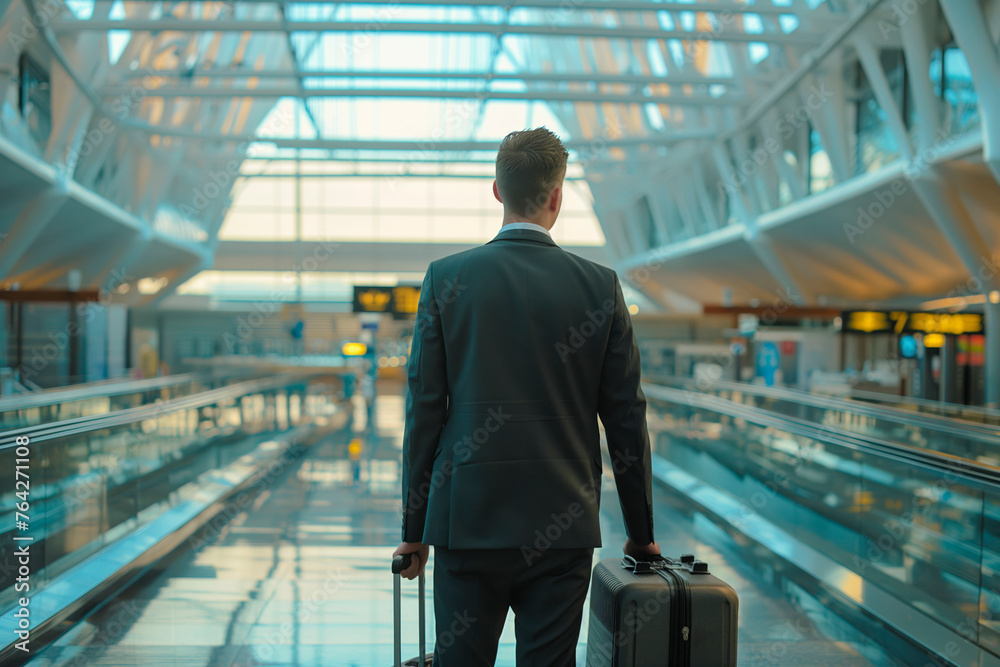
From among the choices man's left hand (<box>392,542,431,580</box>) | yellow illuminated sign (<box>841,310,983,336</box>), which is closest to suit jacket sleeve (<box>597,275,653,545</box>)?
man's left hand (<box>392,542,431,580</box>)

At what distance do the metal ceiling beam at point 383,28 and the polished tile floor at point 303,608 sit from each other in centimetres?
1214

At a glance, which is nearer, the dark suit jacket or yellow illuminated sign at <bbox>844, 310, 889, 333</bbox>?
the dark suit jacket

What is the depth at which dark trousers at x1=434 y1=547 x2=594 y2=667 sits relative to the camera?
1.88m

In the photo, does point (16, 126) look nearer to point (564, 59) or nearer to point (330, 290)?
point (564, 59)

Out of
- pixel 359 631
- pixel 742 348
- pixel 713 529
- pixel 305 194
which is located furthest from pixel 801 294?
pixel 305 194

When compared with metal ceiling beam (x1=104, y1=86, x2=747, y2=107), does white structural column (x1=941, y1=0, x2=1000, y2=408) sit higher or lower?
lower

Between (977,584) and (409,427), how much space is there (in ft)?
11.7

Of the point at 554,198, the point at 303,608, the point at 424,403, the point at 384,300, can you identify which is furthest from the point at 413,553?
the point at 384,300

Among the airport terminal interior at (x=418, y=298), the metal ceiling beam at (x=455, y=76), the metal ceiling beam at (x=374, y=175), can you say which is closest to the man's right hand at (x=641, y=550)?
the airport terminal interior at (x=418, y=298)

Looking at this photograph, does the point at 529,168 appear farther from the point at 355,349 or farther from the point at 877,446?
the point at 355,349

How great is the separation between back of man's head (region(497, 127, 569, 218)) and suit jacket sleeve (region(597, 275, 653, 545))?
30 cm

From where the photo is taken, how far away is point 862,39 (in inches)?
624

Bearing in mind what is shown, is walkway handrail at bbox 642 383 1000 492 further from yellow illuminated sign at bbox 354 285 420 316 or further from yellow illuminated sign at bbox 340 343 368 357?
yellow illuminated sign at bbox 340 343 368 357

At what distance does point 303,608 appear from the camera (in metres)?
4.62
